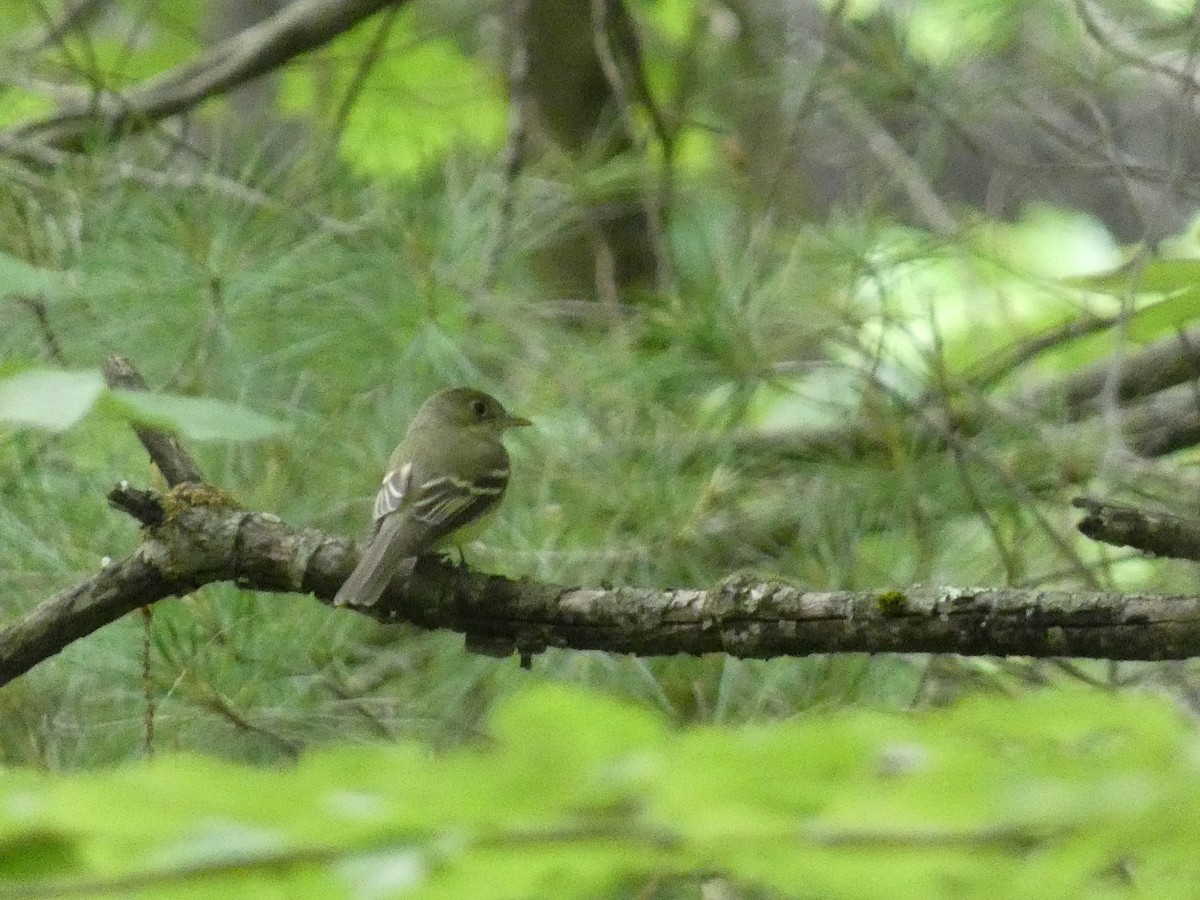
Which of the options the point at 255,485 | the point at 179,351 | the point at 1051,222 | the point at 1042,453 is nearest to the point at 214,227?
the point at 179,351

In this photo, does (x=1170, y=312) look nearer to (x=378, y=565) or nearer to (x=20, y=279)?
(x=20, y=279)

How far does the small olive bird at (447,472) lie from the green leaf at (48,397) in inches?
48.8

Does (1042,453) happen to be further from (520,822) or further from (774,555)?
(520,822)

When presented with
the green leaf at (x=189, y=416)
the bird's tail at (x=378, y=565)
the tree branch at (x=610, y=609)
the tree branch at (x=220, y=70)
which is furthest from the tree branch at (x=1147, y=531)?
the tree branch at (x=220, y=70)

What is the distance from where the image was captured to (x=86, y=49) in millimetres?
3023

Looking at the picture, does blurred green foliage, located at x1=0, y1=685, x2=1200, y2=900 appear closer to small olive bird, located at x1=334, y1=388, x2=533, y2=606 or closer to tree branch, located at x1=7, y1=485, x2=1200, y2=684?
tree branch, located at x1=7, y1=485, x2=1200, y2=684

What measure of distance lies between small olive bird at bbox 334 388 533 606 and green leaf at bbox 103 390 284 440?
1233 millimetres

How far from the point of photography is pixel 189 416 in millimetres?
907

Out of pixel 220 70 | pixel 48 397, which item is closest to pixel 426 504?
pixel 220 70

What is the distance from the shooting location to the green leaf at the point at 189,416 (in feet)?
2.95

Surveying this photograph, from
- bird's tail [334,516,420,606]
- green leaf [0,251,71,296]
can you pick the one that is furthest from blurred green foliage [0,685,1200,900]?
bird's tail [334,516,420,606]

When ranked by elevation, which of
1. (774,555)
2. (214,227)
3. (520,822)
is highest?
(214,227)

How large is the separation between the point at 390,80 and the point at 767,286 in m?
1.97

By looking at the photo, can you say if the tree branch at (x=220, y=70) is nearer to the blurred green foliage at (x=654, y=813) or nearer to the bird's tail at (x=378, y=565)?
the bird's tail at (x=378, y=565)
